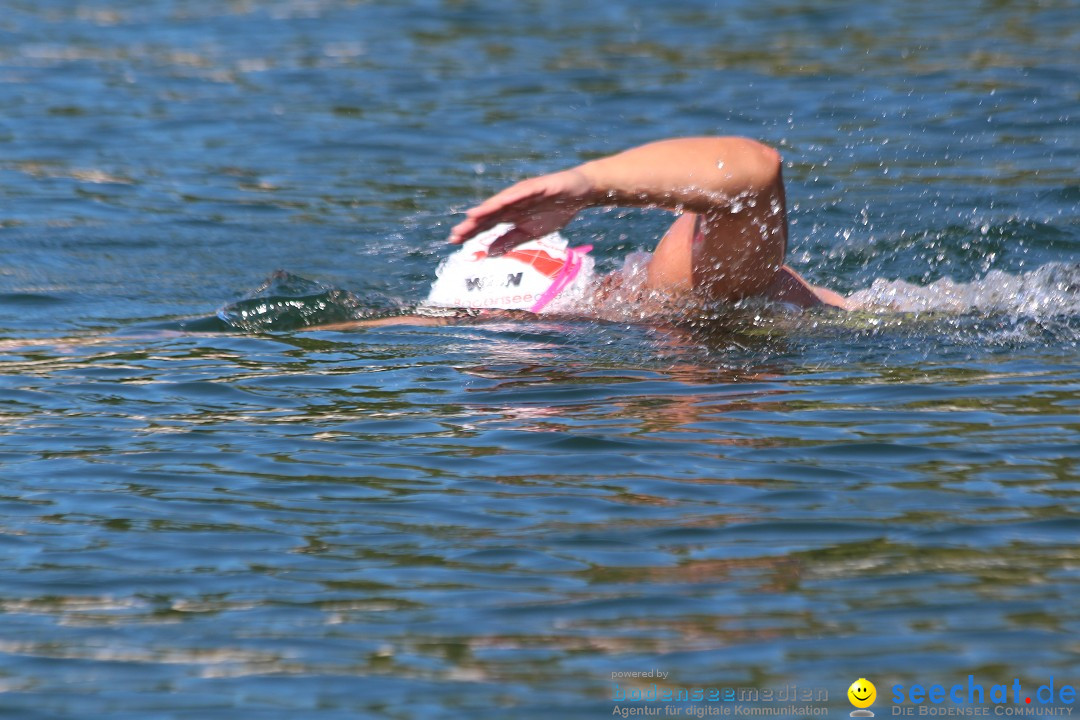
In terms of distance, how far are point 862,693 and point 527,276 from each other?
11.4 ft

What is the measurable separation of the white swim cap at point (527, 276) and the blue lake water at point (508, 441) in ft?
0.50

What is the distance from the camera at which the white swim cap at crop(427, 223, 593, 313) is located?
6.62 meters

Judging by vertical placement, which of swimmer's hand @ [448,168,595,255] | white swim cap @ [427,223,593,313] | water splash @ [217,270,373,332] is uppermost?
swimmer's hand @ [448,168,595,255]

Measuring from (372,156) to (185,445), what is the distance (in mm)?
6532

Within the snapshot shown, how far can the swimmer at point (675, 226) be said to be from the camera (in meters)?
4.70

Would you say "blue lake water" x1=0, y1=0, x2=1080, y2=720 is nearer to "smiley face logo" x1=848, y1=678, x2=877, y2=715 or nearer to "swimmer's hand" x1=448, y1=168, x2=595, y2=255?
"smiley face logo" x1=848, y1=678, x2=877, y2=715

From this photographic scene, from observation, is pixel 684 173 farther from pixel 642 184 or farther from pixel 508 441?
pixel 508 441

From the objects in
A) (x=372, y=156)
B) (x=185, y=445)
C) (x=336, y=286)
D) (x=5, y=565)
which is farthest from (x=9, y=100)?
(x=5, y=565)

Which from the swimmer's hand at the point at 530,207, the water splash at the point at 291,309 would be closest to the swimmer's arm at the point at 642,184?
the swimmer's hand at the point at 530,207

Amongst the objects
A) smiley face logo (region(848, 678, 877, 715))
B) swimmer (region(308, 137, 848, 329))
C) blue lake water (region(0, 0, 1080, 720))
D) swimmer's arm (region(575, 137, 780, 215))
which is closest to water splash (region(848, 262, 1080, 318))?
blue lake water (region(0, 0, 1080, 720))

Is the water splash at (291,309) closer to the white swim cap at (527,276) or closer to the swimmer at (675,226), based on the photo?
the swimmer at (675,226)

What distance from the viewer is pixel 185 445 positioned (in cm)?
540

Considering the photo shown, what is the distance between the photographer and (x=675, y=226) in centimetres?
610

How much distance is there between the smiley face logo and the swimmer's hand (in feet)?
5.76
